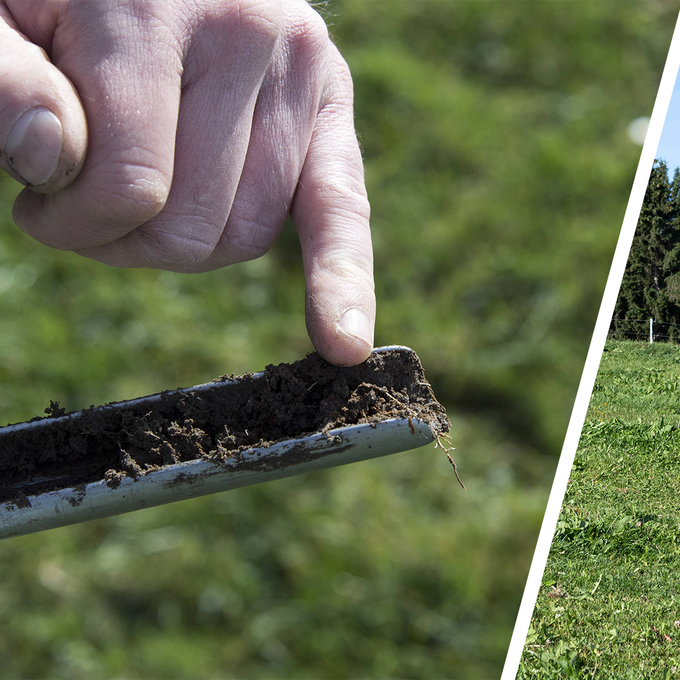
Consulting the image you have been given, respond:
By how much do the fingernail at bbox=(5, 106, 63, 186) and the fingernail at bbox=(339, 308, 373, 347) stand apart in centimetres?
66

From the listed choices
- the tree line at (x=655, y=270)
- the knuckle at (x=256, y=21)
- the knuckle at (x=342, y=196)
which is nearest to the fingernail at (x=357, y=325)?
the knuckle at (x=342, y=196)

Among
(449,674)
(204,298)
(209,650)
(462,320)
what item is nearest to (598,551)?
(449,674)

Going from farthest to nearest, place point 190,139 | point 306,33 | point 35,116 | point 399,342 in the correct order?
point 399,342, point 306,33, point 190,139, point 35,116

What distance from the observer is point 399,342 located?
10.5 ft

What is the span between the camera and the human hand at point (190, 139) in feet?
3.69

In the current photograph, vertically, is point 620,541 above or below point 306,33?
A: below

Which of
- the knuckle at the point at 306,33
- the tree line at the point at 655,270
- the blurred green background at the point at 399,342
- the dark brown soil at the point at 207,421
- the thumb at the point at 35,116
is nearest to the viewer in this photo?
the thumb at the point at 35,116

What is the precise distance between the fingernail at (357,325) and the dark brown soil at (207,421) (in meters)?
0.07

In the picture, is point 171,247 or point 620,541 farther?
point 620,541

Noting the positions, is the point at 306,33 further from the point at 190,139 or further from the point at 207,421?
the point at 207,421

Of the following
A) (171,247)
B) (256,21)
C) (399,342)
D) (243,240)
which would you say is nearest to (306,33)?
(256,21)

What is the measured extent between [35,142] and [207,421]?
25.8 inches

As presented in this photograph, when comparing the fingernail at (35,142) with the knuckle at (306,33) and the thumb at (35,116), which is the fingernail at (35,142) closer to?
the thumb at (35,116)

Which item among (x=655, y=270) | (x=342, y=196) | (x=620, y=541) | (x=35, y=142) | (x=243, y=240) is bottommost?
(x=620, y=541)
